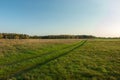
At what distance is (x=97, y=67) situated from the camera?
23.1 metres

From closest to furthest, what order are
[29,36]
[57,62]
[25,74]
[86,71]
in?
[25,74]
[86,71]
[57,62]
[29,36]

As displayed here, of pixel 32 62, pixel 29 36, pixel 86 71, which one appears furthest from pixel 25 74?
pixel 29 36

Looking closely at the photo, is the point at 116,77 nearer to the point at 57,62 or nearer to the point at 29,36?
the point at 57,62

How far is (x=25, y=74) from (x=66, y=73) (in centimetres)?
467

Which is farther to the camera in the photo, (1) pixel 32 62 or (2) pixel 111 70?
(1) pixel 32 62

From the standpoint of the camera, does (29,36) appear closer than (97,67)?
No

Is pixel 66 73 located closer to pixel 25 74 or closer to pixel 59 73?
pixel 59 73

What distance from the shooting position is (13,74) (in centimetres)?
1919

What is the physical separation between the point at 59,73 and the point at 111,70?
696 centimetres

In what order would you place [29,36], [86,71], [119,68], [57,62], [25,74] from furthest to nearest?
[29,36] < [57,62] < [119,68] < [86,71] < [25,74]

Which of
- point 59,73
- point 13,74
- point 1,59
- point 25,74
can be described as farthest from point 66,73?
point 1,59

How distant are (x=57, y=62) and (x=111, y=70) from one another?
24.3 ft

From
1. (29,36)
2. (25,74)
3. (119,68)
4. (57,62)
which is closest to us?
(25,74)

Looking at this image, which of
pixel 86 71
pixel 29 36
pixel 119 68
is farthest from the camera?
pixel 29 36
